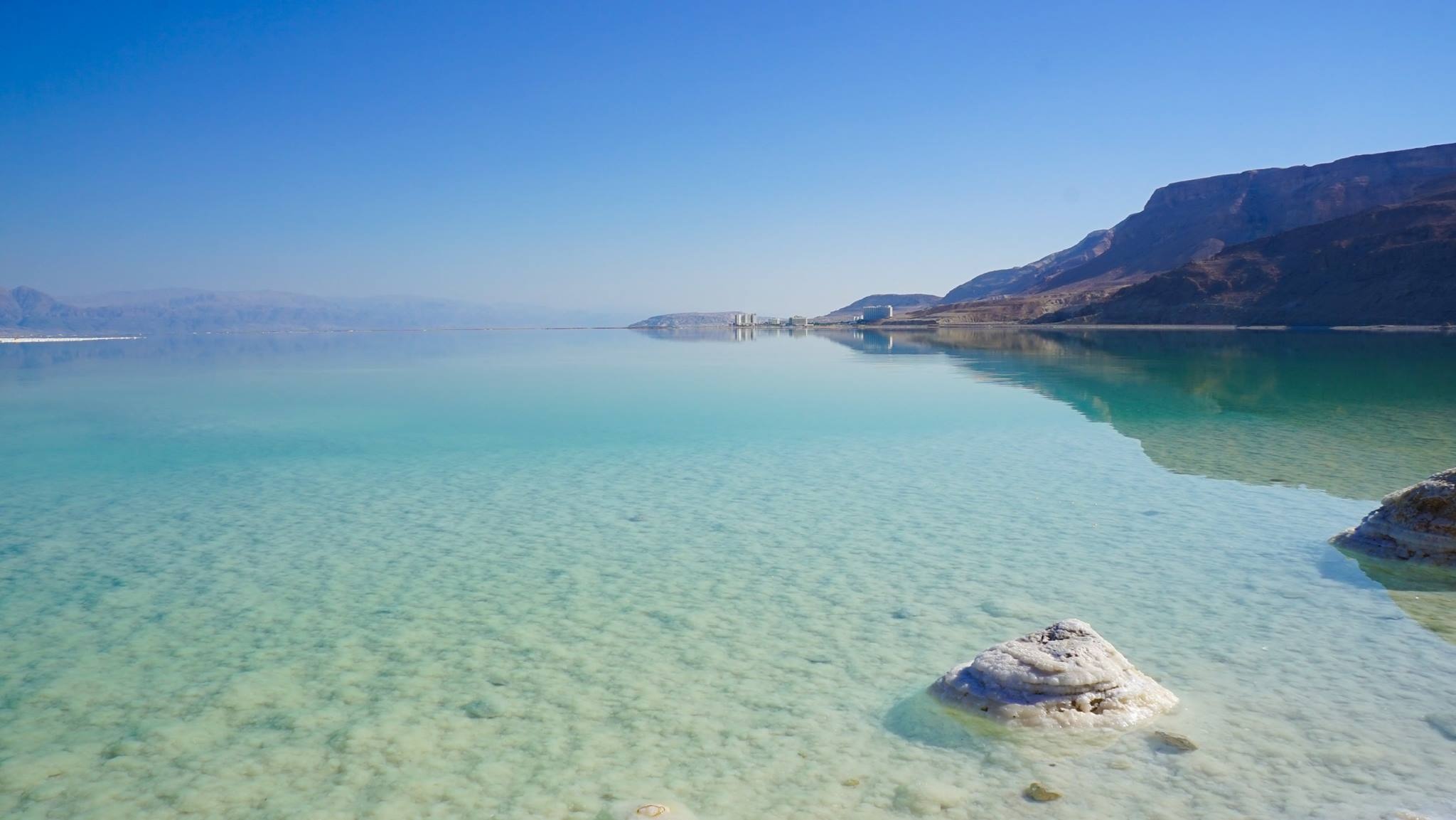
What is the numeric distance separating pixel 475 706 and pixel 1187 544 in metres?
6.83

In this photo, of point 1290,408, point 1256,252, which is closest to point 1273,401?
point 1290,408

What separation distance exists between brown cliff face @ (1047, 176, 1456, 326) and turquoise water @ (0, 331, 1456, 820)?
2345 inches

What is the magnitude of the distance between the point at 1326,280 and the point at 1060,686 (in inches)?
3225

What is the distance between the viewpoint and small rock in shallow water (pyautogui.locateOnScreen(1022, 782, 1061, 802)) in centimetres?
423

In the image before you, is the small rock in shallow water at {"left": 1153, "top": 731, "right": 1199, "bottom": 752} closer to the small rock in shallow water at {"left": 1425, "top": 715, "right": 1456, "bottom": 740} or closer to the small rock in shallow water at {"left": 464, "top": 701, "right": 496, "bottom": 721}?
the small rock in shallow water at {"left": 1425, "top": 715, "right": 1456, "bottom": 740}

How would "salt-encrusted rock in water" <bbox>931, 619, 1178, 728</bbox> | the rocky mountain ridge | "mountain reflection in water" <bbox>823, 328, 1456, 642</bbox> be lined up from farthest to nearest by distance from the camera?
the rocky mountain ridge < "mountain reflection in water" <bbox>823, 328, 1456, 642</bbox> < "salt-encrusted rock in water" <bbox>931, 619, 1178, 728</bbox>

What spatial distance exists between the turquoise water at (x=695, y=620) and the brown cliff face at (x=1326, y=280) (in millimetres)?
59571

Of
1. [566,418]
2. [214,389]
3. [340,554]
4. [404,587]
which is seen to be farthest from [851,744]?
[214,389]

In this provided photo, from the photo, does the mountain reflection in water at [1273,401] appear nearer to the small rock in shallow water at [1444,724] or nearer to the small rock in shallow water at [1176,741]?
the small rock in shallow water at [1444,724]

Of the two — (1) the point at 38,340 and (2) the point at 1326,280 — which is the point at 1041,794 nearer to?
(2) the point at 1326,280

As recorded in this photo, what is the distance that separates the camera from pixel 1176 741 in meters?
4.70

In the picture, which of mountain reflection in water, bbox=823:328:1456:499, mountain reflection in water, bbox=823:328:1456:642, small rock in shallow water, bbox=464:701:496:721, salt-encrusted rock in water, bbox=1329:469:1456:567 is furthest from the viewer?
mountain reflection in water, bbox=823:328:1456:499

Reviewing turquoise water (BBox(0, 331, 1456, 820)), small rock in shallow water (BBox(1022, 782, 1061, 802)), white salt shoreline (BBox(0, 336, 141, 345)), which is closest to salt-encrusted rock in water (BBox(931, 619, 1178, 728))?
turquoise water (BBox(0, 331, 1456, 820))

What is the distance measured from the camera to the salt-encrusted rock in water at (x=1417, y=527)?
25.2 ft
